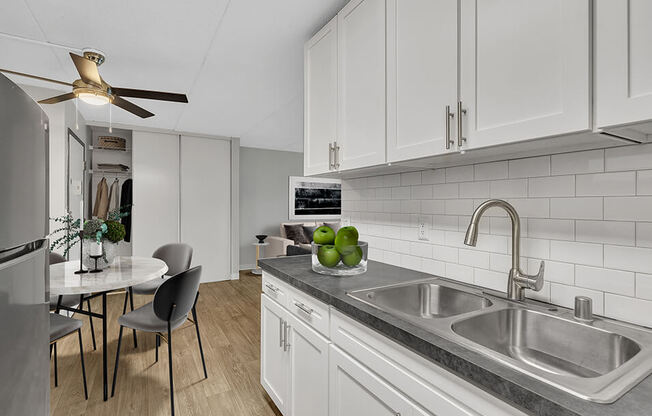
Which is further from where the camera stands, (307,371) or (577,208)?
(307,371)

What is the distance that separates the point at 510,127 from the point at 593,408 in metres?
0.77

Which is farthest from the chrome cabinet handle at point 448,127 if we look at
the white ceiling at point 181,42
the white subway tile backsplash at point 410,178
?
the white ceiling at point 181,42

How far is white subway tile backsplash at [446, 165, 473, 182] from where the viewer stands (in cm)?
151

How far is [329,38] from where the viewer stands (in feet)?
6.30

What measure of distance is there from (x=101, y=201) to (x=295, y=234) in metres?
2.97

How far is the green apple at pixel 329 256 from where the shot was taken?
5.40ft

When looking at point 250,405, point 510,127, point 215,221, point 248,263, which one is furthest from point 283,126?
point 510,127

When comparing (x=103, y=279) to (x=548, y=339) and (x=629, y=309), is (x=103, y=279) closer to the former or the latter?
(x=548, y=339)

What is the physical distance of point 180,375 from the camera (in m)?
2.29

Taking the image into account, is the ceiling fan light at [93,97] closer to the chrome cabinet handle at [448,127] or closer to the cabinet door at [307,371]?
the cabinet door at [307,371]

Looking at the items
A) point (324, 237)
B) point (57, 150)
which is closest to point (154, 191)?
point (57, 150)

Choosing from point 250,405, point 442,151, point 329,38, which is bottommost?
point 250,405

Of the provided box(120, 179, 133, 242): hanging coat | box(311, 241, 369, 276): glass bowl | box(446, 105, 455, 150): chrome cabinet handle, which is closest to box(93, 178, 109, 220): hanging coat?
box(120, 179, 133, 242): hanging coat

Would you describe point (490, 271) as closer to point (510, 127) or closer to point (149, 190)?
point (510, 127)
